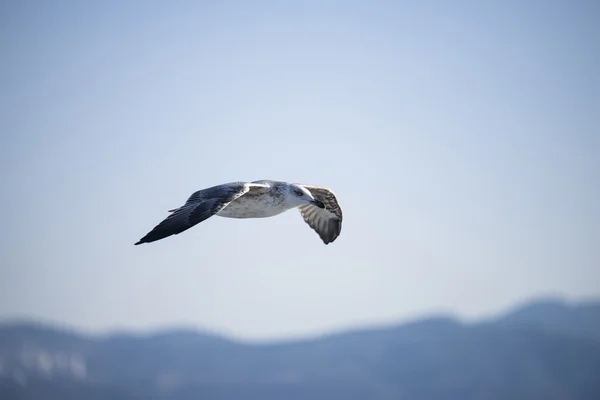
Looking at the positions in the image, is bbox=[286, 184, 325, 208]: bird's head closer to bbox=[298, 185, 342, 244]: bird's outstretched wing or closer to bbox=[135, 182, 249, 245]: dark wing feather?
bbox=[135, 182, 249, 245]: dark wing feather

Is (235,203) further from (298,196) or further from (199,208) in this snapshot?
(298,196)

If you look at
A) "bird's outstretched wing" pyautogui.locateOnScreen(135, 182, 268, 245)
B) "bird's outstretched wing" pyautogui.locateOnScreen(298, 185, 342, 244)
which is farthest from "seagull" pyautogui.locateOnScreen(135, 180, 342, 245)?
"bird's outstretched wing" pyautogui.locateOnScreen(298, 185, 342, 244)

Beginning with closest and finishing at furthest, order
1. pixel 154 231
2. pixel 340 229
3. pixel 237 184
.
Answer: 1. pixel 154 231
2. pixel 237 184
3. pixel 340 229

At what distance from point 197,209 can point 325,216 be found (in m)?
7.91

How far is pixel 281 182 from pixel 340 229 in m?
5.08

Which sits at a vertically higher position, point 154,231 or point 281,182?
point 281,182

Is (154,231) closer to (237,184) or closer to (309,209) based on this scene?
(237,184)

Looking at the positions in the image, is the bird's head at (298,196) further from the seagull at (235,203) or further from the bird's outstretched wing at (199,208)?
the bird's outstretched wing at (199,208)

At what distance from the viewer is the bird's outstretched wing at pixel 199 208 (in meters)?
20.1

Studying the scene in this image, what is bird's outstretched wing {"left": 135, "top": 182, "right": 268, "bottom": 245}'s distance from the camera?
20.1 meters

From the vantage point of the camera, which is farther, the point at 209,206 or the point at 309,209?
the point at 309,209

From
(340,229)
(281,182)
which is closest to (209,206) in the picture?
(281,182)

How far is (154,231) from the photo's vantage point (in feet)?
65.4

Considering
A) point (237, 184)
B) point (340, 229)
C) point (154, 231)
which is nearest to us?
point (154, 231)
